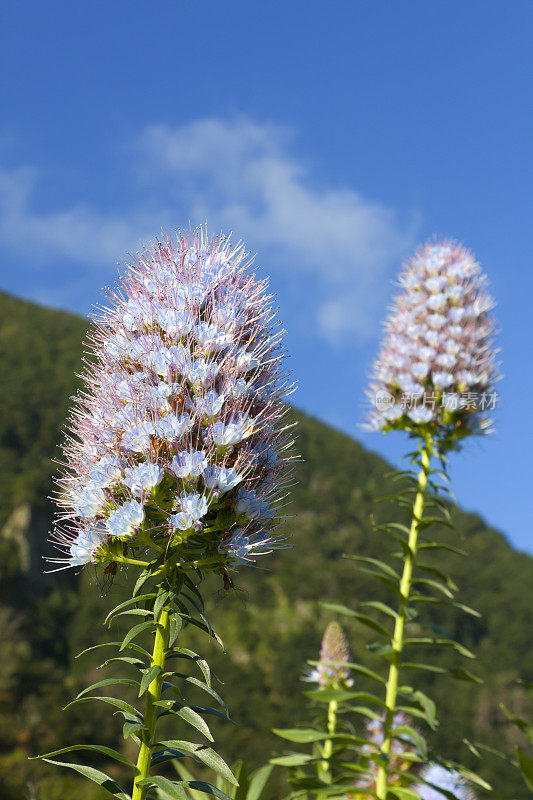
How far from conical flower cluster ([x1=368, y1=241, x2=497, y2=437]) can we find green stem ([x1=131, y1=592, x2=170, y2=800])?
3.35 m

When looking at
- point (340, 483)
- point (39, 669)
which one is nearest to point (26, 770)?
point (39, 669)

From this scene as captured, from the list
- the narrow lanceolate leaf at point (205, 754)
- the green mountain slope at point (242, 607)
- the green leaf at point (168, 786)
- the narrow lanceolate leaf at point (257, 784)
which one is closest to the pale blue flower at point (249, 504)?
the narrow lanceolate leaf at point (205, 754)

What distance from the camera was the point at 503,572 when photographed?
101 meters

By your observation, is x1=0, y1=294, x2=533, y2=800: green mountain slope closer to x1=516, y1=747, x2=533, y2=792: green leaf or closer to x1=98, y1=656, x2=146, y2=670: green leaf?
x1=516, y1=747, x2=533, y2=792: green leaf

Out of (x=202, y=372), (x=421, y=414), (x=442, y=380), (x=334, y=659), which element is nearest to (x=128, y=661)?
(x=202, y=372)

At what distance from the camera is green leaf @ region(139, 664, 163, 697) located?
8.36 ft

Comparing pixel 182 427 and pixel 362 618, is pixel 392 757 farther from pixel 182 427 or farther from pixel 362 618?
pixel 182 427

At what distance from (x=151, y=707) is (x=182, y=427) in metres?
1.10

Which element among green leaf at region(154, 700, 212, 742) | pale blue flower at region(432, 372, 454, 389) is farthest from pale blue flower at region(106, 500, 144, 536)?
pale blue flower at region(432, 372, 454, 389)

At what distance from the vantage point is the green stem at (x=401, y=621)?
423cm

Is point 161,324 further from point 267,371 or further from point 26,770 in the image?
point 26,770

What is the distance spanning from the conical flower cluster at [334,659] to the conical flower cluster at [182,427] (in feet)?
12.7

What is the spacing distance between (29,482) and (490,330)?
78.4m

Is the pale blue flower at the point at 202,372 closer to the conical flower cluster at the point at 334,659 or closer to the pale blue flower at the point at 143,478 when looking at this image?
the pale blue flower at the point at 143,478
